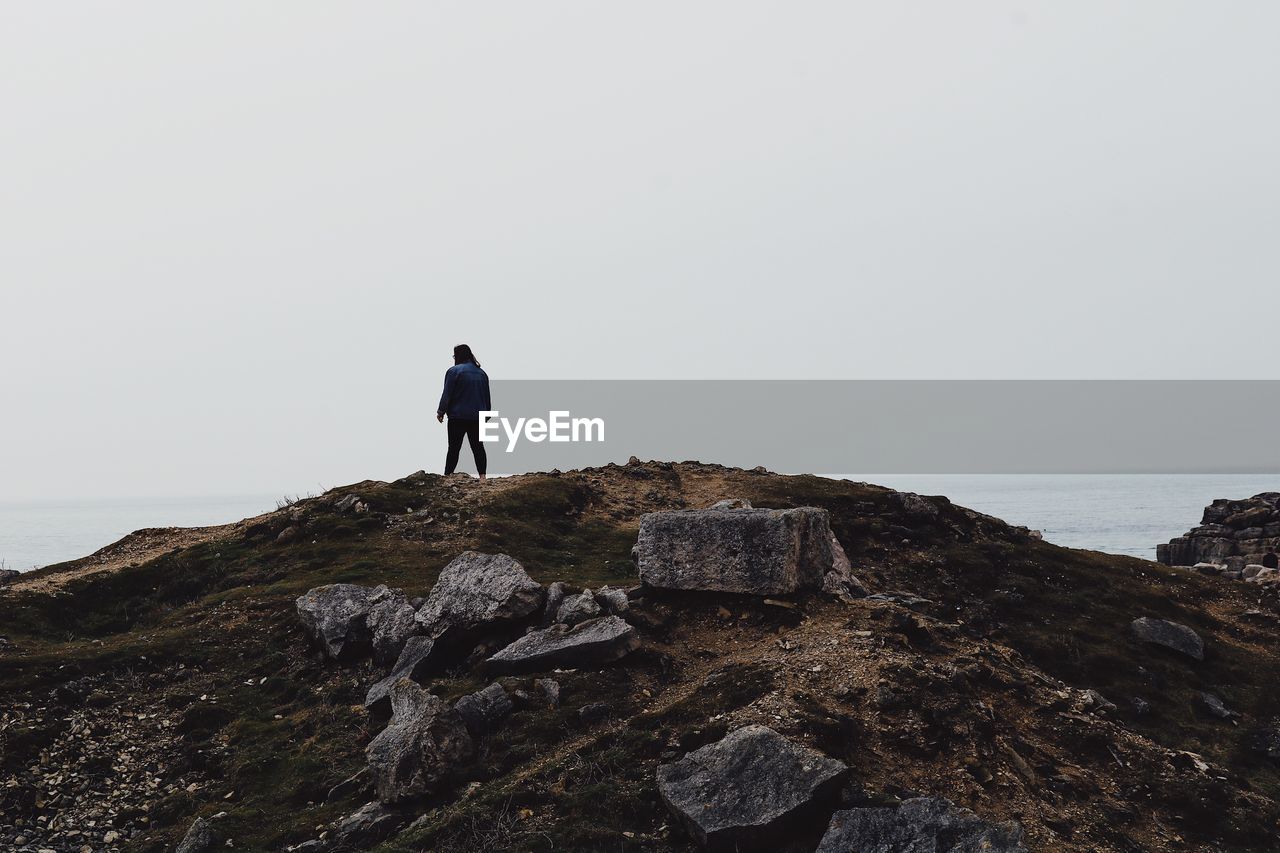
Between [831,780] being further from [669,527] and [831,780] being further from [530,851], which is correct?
[669,527]

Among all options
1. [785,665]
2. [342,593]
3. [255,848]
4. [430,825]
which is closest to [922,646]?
[785,665]

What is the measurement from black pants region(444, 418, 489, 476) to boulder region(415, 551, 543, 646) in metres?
7.32

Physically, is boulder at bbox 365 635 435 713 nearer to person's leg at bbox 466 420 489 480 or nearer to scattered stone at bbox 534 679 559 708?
scattered stone at bbox 534 679 559 708

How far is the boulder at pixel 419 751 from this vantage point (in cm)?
746

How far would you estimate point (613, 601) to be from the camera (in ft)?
34.1

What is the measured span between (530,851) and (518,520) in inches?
409

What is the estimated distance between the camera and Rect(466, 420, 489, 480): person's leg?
59.3ft

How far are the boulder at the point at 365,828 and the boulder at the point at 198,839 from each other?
48.4 inches

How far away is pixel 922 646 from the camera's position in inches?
357

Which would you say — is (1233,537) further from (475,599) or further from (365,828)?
(365,828)

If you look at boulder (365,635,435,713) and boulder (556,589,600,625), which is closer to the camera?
boulder (365,635,435,713)

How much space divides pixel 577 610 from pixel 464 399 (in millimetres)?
8732

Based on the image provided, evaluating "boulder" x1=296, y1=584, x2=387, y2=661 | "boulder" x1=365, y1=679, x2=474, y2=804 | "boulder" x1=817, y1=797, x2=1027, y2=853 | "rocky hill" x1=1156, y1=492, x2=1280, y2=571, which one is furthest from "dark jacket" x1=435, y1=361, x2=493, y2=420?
"rocky hill" x1=1156, y1=492, x2=1280, y2=571

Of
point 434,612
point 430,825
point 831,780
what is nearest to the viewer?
point 831,780
